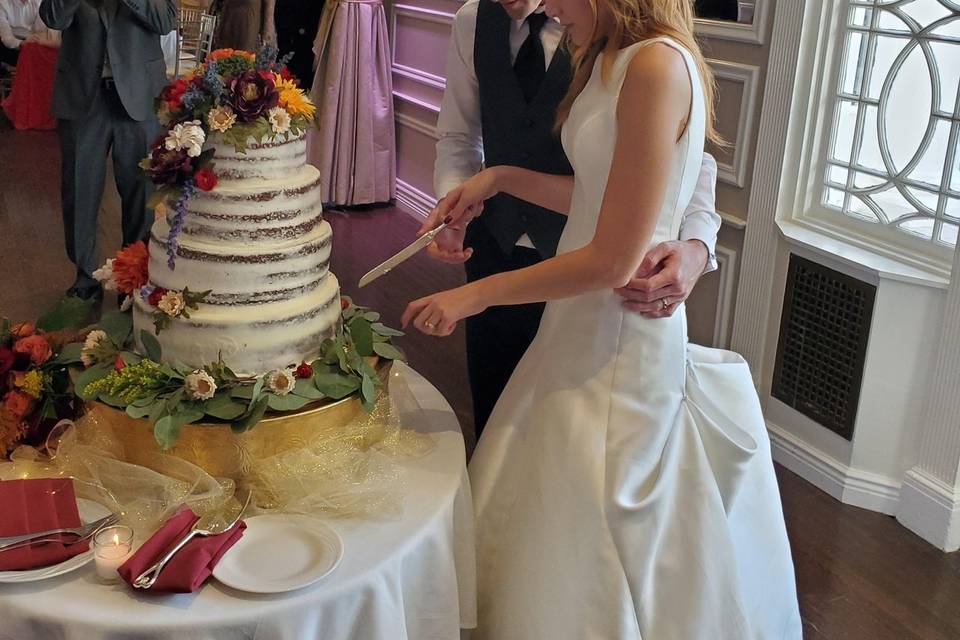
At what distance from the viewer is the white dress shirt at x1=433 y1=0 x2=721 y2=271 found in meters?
2.04

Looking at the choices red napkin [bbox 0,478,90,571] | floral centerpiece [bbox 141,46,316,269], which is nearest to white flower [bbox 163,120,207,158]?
floral centerpiece [bbox 141,46,316,269]

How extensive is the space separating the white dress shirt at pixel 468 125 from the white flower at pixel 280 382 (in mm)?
802

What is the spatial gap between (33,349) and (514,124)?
3.55ft

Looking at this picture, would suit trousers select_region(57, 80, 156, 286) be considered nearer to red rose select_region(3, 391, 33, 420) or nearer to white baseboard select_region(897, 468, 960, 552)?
red rose select_region(3, 391, 33, 420)

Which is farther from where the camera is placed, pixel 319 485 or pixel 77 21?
pixel 77 21

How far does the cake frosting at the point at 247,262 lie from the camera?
5.28 feet

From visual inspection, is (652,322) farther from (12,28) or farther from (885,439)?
(12,28)

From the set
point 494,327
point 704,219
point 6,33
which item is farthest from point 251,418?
point 6,33

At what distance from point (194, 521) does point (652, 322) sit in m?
0.85

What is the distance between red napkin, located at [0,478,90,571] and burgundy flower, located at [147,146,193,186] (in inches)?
19.7

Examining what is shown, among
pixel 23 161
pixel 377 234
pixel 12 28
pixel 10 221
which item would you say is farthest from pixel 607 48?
pixel 12 28

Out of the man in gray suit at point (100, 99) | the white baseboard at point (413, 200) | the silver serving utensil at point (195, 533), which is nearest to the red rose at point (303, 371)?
the silver serving utensil at point (195, 533)

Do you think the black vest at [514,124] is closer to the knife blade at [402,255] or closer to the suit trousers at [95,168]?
the knife blade at [402,255]

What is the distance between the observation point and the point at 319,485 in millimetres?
1632
